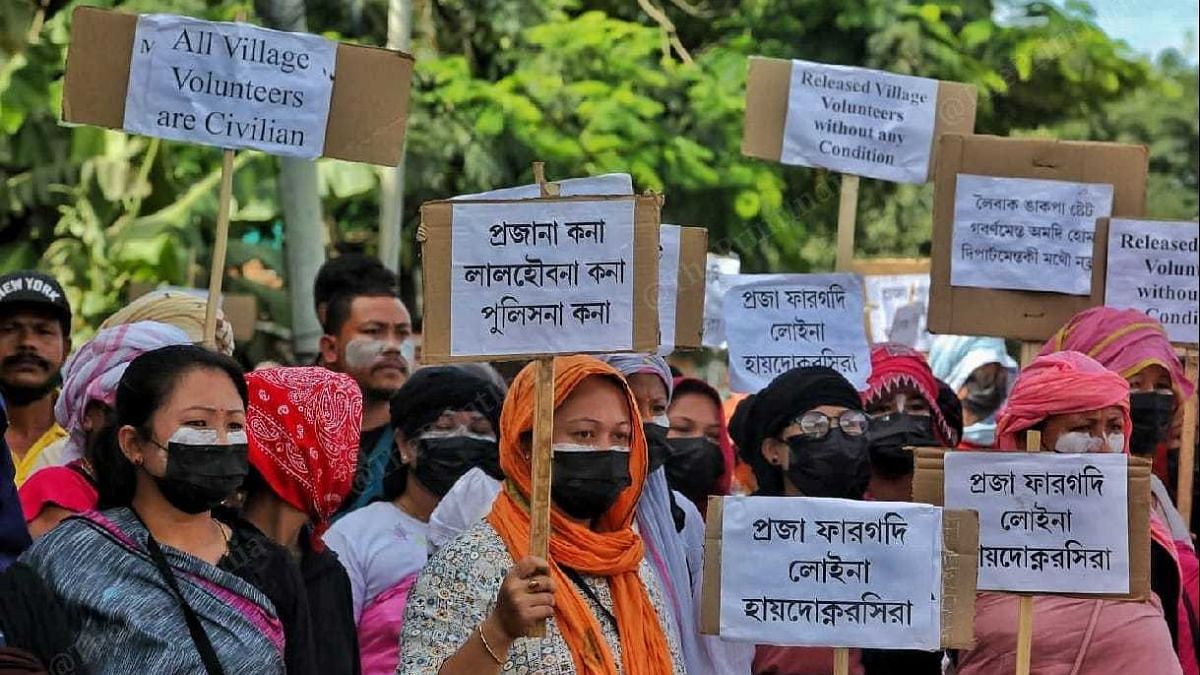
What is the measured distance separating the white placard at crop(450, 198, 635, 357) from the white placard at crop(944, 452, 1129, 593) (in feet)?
3.26

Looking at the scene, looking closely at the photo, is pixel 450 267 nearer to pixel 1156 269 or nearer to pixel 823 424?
pixel 823 424

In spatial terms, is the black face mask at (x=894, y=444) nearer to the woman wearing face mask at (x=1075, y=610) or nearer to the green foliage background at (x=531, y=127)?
the woman wearing face mask at (x=1075, y=610)

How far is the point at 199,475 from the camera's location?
4070 mm

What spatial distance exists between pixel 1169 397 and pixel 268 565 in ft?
9.97

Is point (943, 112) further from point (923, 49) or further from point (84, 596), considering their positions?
point (923, 49)

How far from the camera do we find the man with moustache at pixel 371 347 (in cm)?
640

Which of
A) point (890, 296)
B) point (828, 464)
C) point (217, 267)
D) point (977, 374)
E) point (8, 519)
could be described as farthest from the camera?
point (890, 296)

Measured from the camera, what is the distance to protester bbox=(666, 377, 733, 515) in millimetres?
6562

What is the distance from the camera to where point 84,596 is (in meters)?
3.88

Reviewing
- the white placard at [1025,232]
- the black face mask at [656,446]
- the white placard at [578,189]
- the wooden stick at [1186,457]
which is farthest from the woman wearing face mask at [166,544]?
the wooden stick at [1186,457]

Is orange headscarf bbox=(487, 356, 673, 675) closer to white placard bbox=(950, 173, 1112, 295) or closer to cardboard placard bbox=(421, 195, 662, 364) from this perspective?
cardboard placard bbox=(421, 195, 662, 364)

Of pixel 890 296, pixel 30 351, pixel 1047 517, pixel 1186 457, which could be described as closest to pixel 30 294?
pixel 30 351

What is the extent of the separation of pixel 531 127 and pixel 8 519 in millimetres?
9521

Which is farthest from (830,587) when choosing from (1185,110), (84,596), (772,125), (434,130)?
(1185,110)
